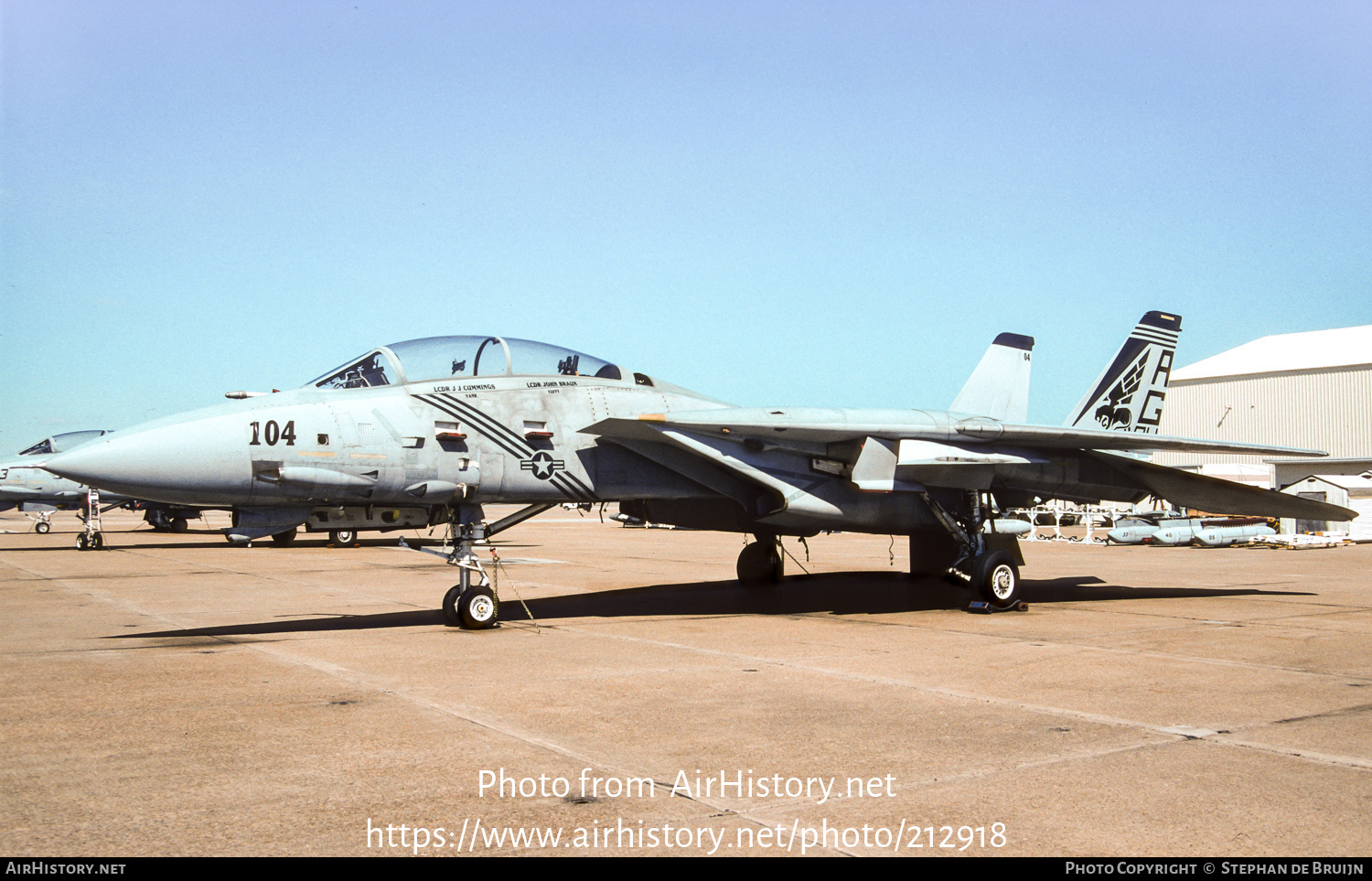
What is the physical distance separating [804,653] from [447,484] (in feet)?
12.2

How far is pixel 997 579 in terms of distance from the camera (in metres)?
11.8

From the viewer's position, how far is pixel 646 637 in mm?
9617

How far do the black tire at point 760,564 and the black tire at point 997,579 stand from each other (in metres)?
3.55

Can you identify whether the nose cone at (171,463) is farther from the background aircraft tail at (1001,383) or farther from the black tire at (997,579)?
the background aircraft tail at (1001,383)

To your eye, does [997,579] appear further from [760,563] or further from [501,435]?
[501,435]

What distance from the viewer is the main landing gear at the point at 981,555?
38.8ft

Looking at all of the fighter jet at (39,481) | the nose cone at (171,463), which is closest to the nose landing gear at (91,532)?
the fighter jet at (39,481)

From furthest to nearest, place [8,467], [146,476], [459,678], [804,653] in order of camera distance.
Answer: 1. [8,467]
2. [804,653]
3. [146,476]
4. [459,678]

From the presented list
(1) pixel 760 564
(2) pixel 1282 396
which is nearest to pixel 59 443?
(1) pixel 760 564

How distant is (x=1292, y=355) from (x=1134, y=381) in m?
39.8

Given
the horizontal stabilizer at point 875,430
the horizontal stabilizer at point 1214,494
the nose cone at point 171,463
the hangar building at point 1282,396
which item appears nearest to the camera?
the nose cone at point 171,463

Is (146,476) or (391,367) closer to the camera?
(146,476)
